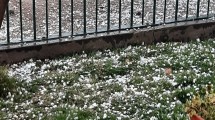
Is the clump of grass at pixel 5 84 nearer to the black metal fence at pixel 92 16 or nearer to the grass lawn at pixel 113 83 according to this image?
the grass lawn at pixel 113 83

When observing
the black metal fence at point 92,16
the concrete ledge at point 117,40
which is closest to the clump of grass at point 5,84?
the concrete ledge at point 117,40

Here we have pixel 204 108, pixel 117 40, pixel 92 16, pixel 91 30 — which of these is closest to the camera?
pixel 204 108

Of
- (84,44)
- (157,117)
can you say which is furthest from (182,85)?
(84,44)

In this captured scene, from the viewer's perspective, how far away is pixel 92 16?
355 inches

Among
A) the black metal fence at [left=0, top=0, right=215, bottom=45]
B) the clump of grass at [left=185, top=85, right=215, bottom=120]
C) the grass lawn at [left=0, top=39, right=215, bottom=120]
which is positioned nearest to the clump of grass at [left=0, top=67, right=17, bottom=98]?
the grass lawn at [left=0, top=39, right=215, bottom=120]

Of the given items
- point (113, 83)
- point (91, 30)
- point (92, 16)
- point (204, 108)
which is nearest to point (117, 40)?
point (91, 30)

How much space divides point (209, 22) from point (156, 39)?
2.77 ft

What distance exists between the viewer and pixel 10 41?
6664 mm

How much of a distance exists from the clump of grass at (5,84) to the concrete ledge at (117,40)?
94 cm

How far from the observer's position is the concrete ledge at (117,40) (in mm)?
6516

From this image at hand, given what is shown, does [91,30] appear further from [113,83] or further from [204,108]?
[204,108]

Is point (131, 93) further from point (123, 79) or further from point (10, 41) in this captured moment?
point (10, 41)

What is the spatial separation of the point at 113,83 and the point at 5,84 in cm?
115

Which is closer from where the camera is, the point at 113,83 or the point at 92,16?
the point at 113,83
